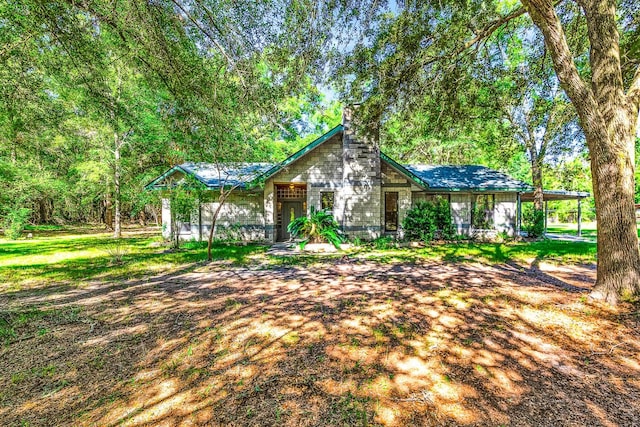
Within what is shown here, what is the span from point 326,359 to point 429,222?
37.5 feet

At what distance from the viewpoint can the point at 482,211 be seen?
15.0 metres

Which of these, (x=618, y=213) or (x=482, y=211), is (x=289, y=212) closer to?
(x=482, y=211)

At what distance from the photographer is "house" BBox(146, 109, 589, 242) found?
42.8 feet

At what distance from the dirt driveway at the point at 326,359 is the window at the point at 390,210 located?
28.1 feet

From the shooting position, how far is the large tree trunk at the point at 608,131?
4203 mm

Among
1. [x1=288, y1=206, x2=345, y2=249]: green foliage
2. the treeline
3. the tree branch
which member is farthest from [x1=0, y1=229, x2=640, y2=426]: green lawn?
[x1=288, y1=206, x2=345, y2=249]: green foliage

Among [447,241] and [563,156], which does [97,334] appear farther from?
[563,156]

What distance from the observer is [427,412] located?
7.39 feet

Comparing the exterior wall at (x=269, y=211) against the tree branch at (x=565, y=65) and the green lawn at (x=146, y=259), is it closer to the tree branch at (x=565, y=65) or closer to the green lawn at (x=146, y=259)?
the green lawn at (x=146, y=259)

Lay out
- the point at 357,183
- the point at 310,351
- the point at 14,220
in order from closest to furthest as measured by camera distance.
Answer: the point at 310,351 < the point at 14,220 < the point at 357,183

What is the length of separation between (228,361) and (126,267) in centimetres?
731

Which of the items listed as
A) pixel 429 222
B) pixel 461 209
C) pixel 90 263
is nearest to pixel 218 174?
pixel 90 263

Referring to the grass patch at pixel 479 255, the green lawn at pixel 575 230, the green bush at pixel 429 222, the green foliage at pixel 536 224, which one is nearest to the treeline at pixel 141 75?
the grass patch at pixel 479 255

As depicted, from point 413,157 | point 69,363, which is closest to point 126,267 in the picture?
point 69,363
